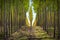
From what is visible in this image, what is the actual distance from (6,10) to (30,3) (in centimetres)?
117

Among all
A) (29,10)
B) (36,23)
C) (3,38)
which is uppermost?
(29,10)

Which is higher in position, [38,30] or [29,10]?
[29,10]

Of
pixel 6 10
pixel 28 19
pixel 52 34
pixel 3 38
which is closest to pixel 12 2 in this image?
pixel 6 10

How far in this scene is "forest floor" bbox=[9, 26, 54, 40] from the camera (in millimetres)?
9820

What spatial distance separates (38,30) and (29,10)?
1.02 metres

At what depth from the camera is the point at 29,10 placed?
32.7 feet

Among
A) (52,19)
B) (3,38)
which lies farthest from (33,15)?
(3,38)

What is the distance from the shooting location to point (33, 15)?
996 cm

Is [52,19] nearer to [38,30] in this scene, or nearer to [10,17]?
[38,30]

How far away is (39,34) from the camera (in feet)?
32.3

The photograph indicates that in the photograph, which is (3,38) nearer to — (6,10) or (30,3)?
(6,10)

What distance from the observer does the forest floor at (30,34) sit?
982 centimetres

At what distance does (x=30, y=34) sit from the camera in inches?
388

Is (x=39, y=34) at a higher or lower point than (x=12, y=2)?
lower
